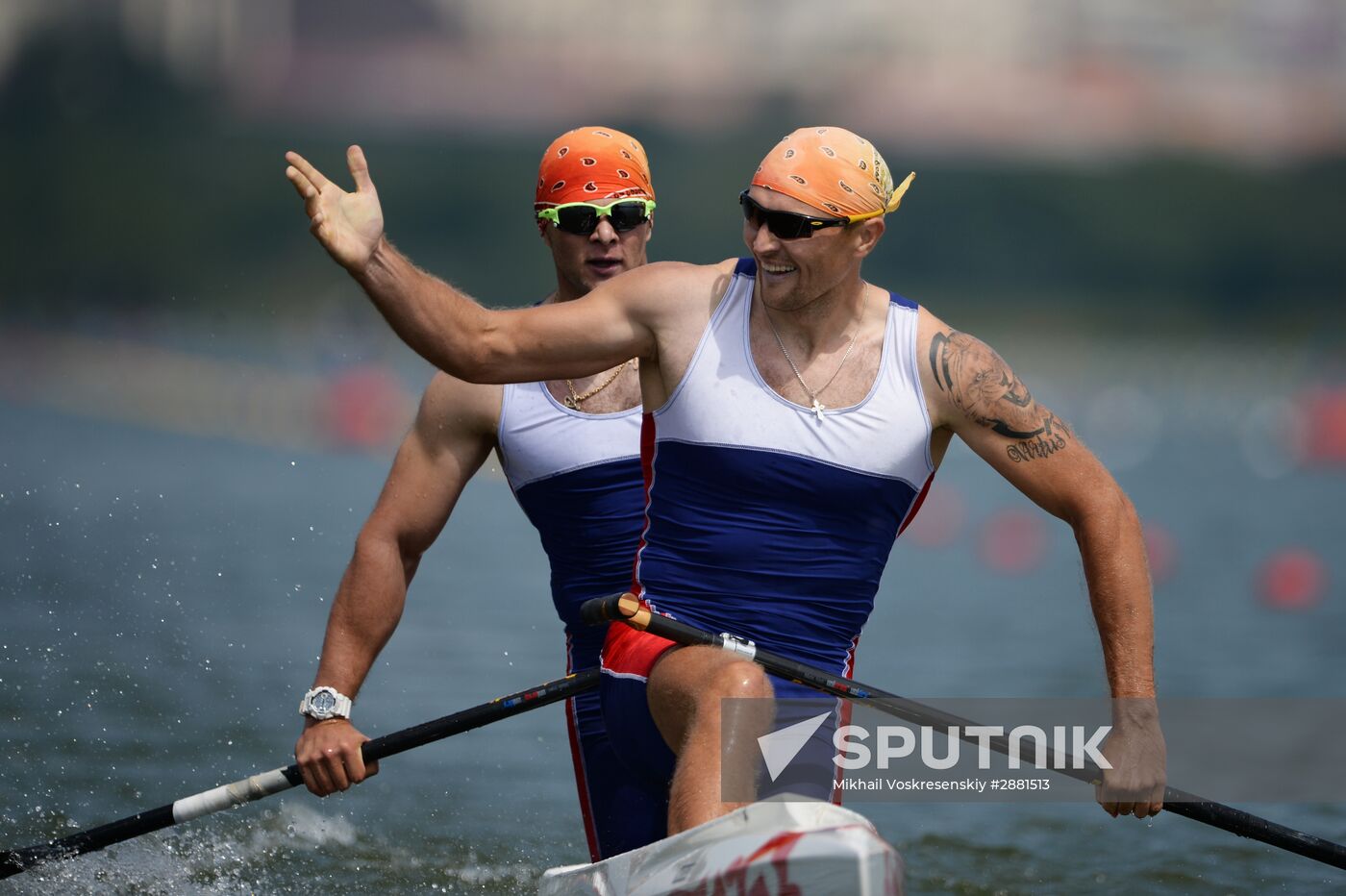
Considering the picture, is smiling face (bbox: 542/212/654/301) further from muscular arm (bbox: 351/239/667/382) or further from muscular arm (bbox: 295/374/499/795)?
muscular arm (bbox: 351/239/667/382)

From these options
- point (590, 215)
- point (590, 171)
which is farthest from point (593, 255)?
point (590, 171)

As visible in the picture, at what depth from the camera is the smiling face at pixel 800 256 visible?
490 centimetres

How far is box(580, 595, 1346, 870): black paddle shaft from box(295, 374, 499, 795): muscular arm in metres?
1.07

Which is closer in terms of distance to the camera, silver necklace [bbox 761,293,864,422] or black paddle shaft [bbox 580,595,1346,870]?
black paddle shaft [bbox 580,595,1346,870]

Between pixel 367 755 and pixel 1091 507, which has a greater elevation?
pixel 1091 507

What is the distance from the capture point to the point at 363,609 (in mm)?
5941

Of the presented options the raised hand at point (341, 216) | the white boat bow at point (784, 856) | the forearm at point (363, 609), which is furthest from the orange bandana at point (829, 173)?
the forearm at point (363, 609)

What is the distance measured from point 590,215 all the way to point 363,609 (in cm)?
148

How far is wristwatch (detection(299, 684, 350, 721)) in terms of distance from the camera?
5699mm

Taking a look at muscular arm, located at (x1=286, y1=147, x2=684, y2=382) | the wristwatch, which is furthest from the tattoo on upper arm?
the wristwatch

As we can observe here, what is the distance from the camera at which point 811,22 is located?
51688mm

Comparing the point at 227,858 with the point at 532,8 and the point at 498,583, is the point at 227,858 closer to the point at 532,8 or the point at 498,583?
the point at 498,583

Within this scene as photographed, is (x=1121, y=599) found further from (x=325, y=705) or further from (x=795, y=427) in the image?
(x=325, y=705)

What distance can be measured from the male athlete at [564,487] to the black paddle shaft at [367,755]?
126mm
